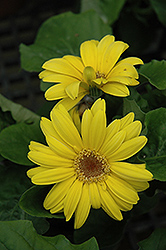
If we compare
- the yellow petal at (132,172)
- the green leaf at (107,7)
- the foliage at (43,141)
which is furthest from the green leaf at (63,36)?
the yellow petal at (132,172)

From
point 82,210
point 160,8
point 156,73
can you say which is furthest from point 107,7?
point 82,210

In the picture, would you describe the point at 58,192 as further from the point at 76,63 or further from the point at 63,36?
the point at 63,36

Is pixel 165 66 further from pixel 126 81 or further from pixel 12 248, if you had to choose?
pixel 12 248

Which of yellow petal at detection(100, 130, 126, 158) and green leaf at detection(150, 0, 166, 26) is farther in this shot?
green leaf at detection(150, 0, 166, 26)

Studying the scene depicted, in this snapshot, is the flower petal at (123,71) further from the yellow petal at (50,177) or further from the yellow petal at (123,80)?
the yellow petal at (50,177)

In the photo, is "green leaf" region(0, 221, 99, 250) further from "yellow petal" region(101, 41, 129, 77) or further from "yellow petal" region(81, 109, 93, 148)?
"yellow petal" region(101, 41, 129, 77)

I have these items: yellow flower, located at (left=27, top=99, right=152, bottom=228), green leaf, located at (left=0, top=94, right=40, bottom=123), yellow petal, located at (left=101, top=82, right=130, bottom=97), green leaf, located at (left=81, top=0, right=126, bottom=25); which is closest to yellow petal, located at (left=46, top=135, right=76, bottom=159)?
yellow flower, located at (left=27, top=99, right=152, bottom=228)
